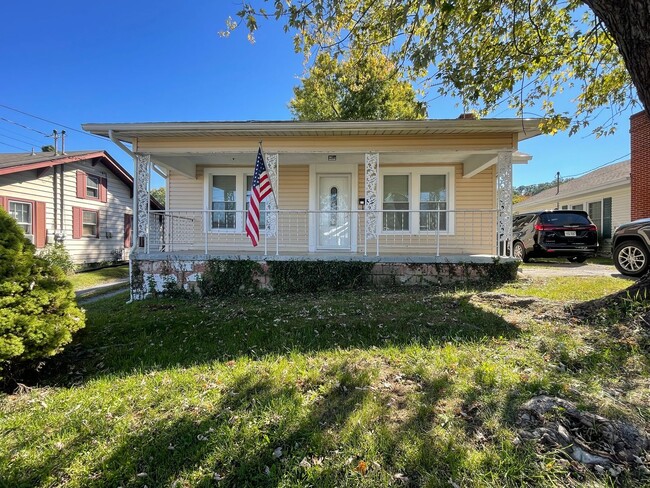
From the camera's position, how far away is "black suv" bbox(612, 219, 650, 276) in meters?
7.02

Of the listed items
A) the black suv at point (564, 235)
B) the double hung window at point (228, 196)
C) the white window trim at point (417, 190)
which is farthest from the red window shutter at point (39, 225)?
the black suv at point (564, 235)

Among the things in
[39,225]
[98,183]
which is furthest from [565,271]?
[98,183]

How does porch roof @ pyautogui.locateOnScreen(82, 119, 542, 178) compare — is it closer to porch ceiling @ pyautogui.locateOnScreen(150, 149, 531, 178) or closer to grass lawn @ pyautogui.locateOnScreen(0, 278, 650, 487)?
porch ceiling @ pyautogui.locateOnScreen(150, 149, 531, 178)

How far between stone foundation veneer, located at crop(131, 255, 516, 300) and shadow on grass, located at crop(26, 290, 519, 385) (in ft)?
3.34

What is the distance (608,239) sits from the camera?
14.6 meters

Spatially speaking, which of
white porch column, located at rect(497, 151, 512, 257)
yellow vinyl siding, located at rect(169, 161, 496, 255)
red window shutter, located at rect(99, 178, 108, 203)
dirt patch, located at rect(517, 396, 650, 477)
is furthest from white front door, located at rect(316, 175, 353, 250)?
red window shutter, located at rect(99, 178, 108, 203)

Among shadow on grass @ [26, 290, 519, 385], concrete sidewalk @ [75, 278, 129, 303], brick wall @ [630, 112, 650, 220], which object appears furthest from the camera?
brick wall @ [630, 112, 650, 220]

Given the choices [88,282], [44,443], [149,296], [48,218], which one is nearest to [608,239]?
[149,296]

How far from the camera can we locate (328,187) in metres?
9.39

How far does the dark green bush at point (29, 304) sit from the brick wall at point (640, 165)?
15.6 m

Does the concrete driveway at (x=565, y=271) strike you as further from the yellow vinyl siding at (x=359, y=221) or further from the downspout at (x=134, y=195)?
the downspout at (x=134, y=195)

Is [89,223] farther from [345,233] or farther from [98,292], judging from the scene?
[345,233]

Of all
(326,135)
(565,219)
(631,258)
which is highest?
(326,135)

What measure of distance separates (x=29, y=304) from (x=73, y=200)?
13.7 metres
